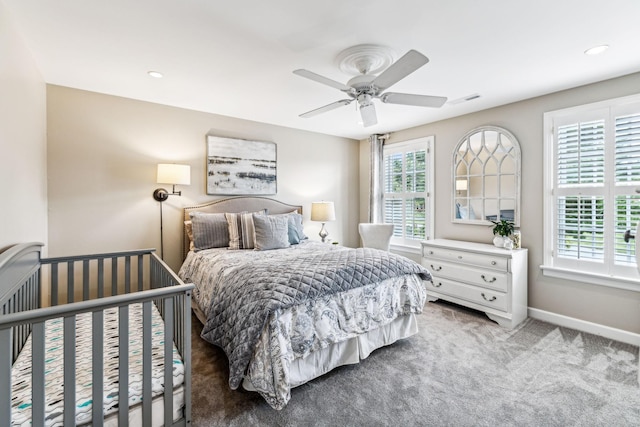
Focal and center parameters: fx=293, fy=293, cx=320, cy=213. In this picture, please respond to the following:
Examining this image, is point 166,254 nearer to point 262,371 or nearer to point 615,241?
point 262,371

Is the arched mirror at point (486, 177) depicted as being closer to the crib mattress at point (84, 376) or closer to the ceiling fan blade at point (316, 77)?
the ceiling fan blade at point (316, 77)

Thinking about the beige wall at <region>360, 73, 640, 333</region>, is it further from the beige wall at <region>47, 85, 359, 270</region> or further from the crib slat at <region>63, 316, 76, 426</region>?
the crib slat at <region>63, 316, 76, 426</region>

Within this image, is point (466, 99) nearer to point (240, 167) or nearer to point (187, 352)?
point (240, 167)

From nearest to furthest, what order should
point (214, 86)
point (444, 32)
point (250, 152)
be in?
point (444, 32)
point (214, 86)
point (250, 152)

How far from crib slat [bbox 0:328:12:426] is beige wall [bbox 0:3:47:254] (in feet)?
3.37

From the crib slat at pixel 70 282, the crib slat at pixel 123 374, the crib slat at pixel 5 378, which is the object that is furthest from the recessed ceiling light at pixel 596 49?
the crib slat at pixel 70 282

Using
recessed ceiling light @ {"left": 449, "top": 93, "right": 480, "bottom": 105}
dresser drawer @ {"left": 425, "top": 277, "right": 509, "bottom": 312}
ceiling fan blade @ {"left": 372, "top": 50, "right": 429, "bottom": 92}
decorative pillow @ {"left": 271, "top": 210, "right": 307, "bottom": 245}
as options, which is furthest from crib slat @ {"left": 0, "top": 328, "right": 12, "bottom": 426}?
recessed ceiling light @ {"left": 449, "top": 93, "right": 480, "bottom": 105}

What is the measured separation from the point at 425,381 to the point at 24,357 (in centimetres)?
239

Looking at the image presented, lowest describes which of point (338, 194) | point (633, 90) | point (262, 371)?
point (262, 371)

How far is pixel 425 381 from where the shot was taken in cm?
210

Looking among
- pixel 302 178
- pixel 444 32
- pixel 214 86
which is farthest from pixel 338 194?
pixel 444 32

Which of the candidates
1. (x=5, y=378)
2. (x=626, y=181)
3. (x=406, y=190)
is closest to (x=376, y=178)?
(x=406, y=190)

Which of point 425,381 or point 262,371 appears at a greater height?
point 262,371

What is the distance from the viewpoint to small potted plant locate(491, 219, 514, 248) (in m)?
3.25
